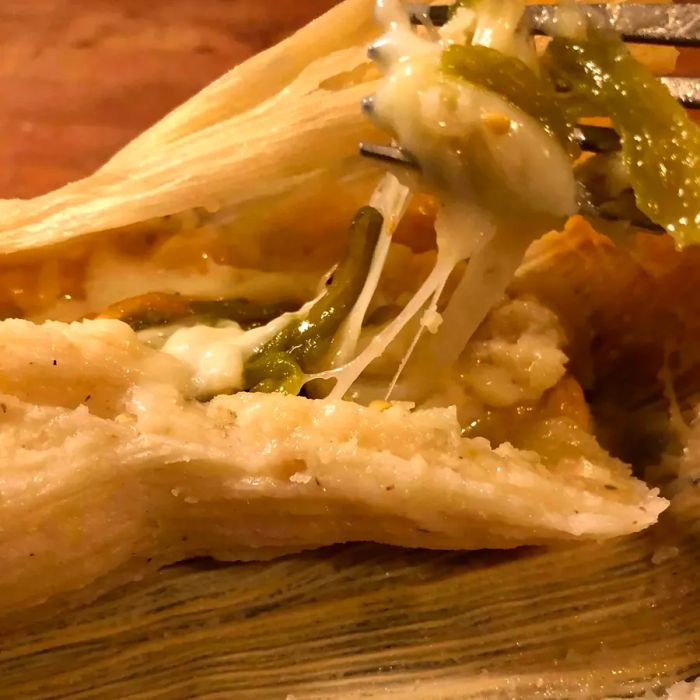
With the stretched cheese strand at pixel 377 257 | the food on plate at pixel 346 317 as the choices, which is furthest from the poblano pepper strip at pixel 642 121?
the stretched cheese strand at pixel 377 257

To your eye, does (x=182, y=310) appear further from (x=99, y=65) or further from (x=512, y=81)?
(x=99, y=65)

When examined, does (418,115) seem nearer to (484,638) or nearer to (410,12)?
(410,12)

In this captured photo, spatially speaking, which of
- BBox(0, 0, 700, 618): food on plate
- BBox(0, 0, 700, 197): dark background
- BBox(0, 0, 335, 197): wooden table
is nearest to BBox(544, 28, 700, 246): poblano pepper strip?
BBox(0, 0, 700, 618): food on plate

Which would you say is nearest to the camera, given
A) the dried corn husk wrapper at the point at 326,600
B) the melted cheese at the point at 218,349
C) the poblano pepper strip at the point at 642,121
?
the poblano pepper strip at the point at 642,121

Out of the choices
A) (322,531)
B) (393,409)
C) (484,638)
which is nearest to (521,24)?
(393,409)

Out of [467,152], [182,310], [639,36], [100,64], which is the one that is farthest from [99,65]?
[639,36]

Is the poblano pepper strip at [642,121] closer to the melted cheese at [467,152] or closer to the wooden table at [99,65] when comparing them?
the melted cheese at [467,152]
